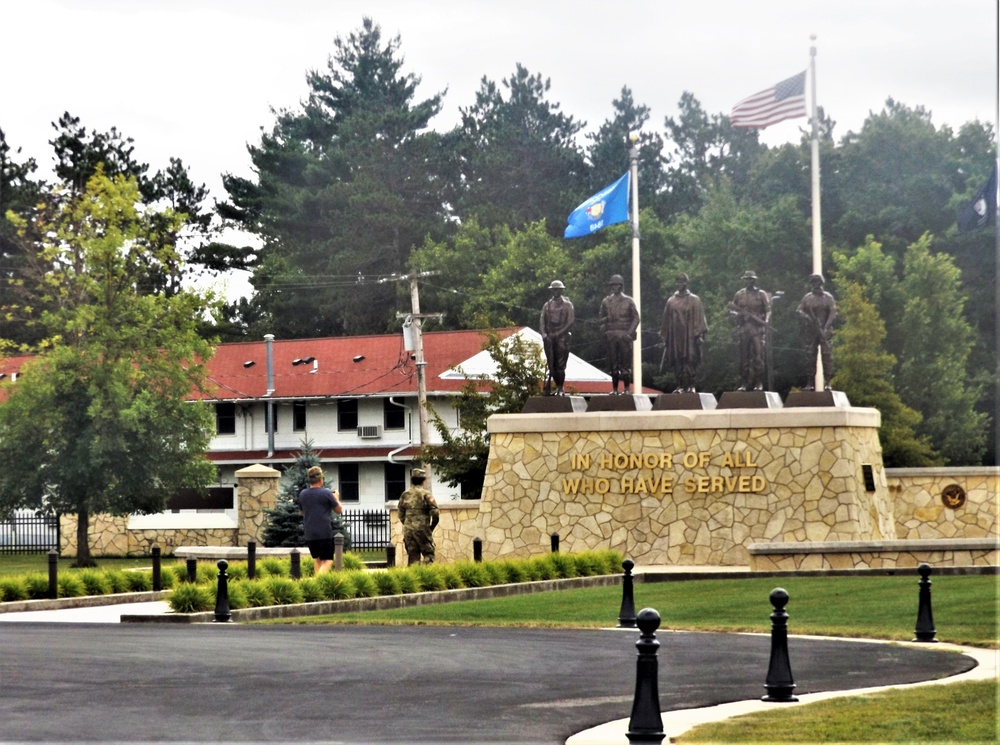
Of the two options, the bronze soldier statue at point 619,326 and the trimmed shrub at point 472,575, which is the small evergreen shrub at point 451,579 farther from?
the bronze soldier statue at point 619,326

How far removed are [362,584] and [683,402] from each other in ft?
35.5

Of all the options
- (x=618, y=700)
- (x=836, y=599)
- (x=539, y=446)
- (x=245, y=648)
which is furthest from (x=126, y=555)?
(x=618, y=700)

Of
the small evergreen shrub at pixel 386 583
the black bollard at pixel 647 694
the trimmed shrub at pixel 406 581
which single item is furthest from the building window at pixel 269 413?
the black bollard at pixel 647 694

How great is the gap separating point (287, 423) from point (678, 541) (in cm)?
3073

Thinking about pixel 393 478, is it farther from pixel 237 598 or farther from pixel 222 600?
pixel 222 600

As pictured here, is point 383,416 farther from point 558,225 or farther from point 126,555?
point 126,555

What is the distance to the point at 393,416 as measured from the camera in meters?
58.5

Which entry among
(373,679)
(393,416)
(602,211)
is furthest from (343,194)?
(373,679)

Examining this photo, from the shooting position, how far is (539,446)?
3212 cm

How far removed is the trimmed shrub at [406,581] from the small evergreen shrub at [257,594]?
2563 millimetres

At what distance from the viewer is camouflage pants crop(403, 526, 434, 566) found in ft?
80.3

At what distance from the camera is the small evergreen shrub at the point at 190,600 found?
19969 mm

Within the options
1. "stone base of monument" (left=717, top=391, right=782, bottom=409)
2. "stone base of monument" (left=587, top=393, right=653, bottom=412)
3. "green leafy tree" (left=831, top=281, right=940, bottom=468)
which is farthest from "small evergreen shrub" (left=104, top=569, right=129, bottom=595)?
"green leafy tree" (left=831, top=281, right=940, bottom=468)

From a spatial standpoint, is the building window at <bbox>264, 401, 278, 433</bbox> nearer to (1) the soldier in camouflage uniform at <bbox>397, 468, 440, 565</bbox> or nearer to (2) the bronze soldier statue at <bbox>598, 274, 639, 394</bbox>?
(2) the bronze soldier statue at <bbox>598, 274, 639, 394</bbox>
